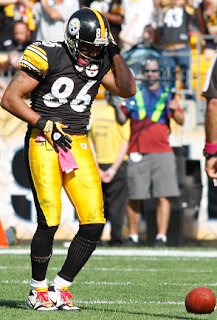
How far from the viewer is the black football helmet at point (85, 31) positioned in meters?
4.18

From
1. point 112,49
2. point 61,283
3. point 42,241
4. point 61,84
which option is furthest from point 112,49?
point 61,283

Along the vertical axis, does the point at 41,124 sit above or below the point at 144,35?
above

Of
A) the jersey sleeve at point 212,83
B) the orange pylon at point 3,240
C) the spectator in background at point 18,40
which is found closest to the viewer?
the jersey sleeve at point 212,83

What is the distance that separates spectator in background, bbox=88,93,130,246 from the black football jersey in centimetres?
446

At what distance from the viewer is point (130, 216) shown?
8859mm

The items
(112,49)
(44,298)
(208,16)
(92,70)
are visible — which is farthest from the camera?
(208,16)

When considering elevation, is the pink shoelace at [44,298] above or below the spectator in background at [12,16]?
below

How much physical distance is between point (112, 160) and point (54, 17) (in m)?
2.78

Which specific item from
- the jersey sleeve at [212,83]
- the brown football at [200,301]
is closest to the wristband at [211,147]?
the jersey sleeve at [212,83]

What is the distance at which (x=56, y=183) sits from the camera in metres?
4.27

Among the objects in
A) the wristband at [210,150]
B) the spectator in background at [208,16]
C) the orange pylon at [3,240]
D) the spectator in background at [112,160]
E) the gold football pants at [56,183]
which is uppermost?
the wristband at [210,150]

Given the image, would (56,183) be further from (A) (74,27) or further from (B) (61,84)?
(A) (74,27)

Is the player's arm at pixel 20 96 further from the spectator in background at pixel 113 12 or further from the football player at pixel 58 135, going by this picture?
the spectator in background at pixel 113 12

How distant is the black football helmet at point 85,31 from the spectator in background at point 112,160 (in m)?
4.65
